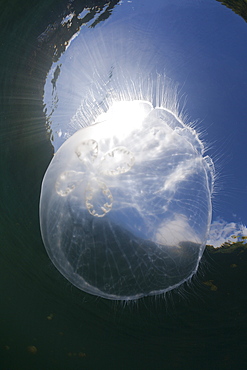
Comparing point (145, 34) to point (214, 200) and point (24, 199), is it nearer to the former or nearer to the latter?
point (214, 200)

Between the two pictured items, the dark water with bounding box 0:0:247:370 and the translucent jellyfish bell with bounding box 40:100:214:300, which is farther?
the dark water with bounding box 0:0:247:370

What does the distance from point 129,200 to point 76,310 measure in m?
3.27

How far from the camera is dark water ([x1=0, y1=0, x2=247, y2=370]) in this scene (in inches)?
173

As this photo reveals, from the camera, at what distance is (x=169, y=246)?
280 centimetres

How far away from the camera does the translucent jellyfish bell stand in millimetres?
2629

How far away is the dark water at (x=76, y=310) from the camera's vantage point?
4383 millimetres

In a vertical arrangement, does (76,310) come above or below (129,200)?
below

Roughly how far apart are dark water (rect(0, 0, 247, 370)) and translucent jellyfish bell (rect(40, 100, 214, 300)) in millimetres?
1523

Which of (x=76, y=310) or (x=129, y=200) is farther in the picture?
(x=76, y=310)

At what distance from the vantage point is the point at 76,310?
16.4ft

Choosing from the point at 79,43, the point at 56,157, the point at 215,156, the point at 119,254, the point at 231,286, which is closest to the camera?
the point at 119,254

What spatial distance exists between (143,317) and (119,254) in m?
2.63

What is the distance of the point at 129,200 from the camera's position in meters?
2.61

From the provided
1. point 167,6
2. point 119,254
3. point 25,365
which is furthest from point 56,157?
point 25,365
